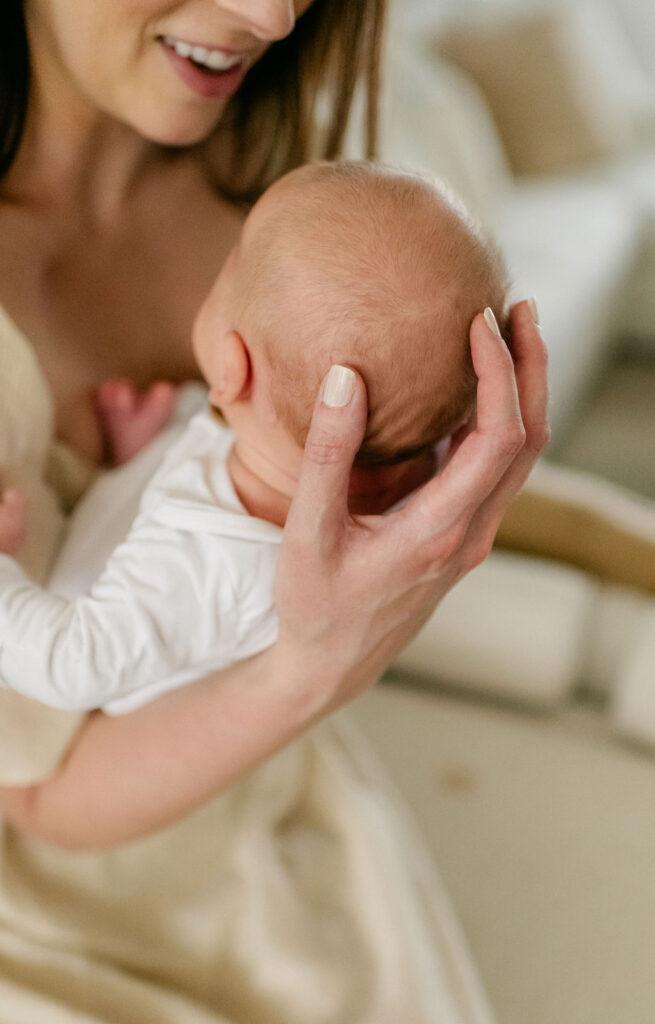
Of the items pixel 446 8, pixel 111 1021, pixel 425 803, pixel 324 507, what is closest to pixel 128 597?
pixel 324 507

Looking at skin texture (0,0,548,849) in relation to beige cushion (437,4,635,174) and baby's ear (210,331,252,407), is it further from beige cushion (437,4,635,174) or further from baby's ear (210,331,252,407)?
beige cushion (437,4,635,174)

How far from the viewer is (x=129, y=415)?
104 centimetres

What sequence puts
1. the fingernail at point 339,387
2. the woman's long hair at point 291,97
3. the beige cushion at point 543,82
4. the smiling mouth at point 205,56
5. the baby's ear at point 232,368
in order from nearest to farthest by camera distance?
the fingernail at point 339,387 → the baby's ear at point 232,368 → the smiling mouth at point 205,56 → the woman's long hair at point 291,97 → the beige cushion at point 543,82

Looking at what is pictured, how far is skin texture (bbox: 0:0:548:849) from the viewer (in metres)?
0.69

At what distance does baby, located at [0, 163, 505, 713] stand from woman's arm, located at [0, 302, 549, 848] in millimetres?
38

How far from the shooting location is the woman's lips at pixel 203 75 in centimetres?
91

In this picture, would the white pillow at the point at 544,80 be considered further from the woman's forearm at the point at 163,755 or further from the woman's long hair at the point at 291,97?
the woman's forearm at the point at 163,755

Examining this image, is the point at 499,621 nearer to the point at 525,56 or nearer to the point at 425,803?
the point at 425,803

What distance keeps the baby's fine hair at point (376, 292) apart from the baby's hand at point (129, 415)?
0.99ft

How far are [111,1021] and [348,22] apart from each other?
1006 mm

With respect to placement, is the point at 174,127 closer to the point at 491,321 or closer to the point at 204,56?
the point at 204,56

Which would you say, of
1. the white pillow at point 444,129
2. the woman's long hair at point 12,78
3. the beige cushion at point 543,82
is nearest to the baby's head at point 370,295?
the woman's long hair at point 12,78

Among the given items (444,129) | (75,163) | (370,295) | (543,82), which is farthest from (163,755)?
(543,82)

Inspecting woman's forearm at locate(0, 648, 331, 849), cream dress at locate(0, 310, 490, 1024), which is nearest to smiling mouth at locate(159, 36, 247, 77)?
cream dress at locate(0, 310, 490, 1024)
